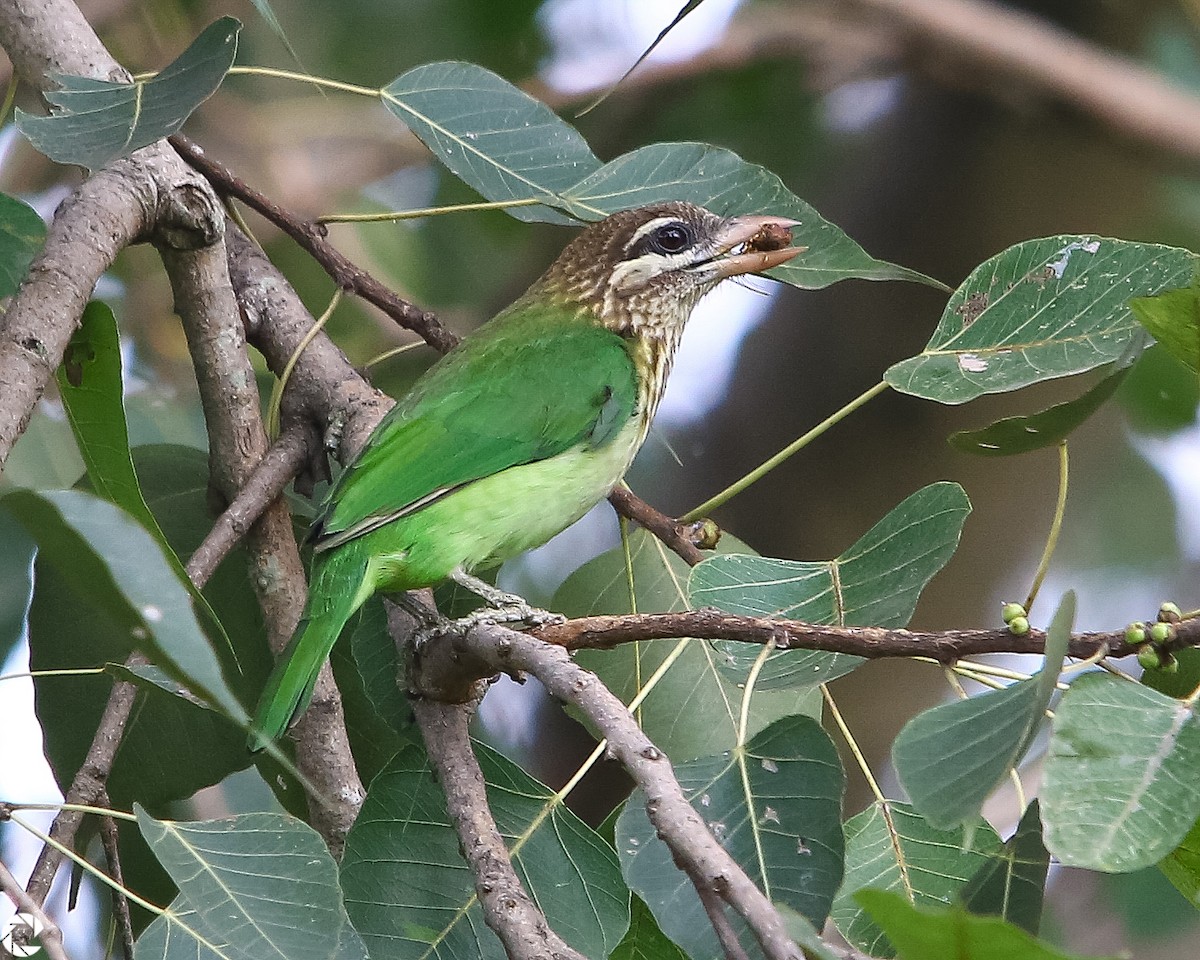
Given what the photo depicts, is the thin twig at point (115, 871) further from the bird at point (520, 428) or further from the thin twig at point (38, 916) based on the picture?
the thin twig at point (38, 916)

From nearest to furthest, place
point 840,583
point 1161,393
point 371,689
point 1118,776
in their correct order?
point 1118,776, point 840,583, point 371,689, point 1161,393

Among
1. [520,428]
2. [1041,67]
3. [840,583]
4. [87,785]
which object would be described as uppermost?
[1041,67]

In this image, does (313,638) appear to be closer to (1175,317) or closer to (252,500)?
(252,500)

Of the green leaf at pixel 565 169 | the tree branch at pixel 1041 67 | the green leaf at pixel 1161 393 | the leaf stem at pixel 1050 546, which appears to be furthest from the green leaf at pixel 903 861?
the tree branch at pixel 1041 67

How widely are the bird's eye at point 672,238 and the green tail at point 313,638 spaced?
Answer: 1532 mm

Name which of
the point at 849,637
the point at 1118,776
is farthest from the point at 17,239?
the point at 1118,776

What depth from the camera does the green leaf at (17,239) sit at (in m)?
2.52

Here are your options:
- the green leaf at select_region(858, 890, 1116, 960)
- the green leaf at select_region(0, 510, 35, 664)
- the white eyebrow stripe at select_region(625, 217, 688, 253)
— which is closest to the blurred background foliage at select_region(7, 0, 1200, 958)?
the green leaf at select_region(0, 510, 35, 664)

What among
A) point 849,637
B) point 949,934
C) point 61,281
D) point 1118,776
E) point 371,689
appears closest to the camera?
point 949,934

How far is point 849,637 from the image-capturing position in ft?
6.01

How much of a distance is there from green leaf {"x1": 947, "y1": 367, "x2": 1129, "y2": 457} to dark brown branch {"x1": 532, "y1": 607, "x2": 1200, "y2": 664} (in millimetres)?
357

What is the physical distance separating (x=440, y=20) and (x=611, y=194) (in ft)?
11.4

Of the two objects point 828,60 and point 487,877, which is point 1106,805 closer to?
point 487,877

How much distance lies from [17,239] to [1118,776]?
Result: 2033mm
